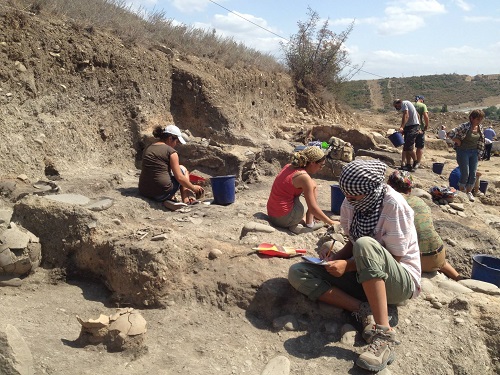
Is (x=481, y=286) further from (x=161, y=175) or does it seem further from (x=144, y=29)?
(x=144, y=29)

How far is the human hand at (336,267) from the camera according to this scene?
3268 millimetres

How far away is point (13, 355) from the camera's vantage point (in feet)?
8.25

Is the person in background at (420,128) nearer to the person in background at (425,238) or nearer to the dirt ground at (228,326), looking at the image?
the person in background at (425,238)

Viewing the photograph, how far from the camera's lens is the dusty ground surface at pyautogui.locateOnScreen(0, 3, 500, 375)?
322 centimetres

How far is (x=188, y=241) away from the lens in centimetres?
411

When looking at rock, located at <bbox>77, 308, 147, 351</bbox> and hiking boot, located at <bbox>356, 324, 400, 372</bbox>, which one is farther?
rock, located at <bbox>77, 308, 147, 351</bbox>

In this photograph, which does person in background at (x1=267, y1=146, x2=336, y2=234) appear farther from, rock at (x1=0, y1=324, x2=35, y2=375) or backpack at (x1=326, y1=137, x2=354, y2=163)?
backpack at (x1=326, y1=137, x2=354, y2=163)

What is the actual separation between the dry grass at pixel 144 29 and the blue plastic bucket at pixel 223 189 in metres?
3.67

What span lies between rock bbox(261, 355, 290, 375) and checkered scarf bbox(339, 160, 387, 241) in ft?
3.13

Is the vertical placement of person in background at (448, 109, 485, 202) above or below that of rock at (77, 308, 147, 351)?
above

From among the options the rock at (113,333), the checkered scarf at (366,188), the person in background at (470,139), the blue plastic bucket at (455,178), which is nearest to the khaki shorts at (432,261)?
the checkered scarf at (366,188)

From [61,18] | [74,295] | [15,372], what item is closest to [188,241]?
[74,295]

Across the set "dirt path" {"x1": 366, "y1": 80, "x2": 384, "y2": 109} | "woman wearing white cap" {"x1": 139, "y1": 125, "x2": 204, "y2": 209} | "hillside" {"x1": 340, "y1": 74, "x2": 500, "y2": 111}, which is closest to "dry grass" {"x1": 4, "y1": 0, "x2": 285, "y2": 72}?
"woman wearing white cap" {"x1": 139, "y1": 125, "x2": 204, "y2": 209}

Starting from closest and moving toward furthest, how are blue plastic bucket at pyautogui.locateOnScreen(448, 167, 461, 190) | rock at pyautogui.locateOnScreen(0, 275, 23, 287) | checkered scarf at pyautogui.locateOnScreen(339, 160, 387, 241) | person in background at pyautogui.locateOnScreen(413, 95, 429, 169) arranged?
checkered scarf at pyautogui.locateOnScreen(339, 160, 387, 241), rock at pyautogui.locateOnScreen(0, 275, 23, 287), blue plastic bucket at pyautogui.locateOnScreen(448, 167, 461, 190), person in background at pyautogui.locateOnScreen(413, 95, 429, 169)
